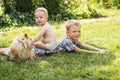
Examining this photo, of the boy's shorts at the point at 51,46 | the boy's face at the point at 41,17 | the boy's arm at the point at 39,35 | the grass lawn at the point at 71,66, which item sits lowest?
the grass lawn at the point at 71,66

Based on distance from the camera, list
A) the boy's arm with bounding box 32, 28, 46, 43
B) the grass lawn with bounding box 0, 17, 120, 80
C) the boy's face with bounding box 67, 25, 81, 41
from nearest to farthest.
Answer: the grass lawn with bounding box 0, 17, 120, 80 < the boy's arm with bounding box 32, 28, 46, 43 < the boy's face with bounding box 67, 25, 81, 41

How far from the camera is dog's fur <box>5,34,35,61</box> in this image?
5.94m

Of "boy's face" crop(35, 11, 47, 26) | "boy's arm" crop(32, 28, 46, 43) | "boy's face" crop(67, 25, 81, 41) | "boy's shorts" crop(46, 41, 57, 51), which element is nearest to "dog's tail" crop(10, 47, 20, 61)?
"boy's arm" crop(32, 28, 46, 43)

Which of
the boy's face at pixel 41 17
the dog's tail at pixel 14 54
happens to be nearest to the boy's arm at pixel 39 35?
the boy's face at pixel 41 17

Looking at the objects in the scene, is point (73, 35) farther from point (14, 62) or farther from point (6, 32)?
point (6, 32)

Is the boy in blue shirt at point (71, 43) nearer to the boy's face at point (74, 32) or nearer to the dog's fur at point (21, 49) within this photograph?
the boy's face at point (74, 32)

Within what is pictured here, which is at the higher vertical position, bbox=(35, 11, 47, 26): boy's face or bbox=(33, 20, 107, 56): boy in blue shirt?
bbox=(35, 11, 47, 26): boy's face

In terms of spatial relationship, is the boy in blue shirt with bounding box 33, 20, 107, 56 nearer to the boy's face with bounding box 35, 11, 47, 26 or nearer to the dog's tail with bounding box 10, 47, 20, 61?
the boy's face with bounding box 35, 11, 47, 26

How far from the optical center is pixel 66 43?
21.9ft

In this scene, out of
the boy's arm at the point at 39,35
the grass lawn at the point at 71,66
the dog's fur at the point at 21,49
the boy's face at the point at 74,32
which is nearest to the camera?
the grass lawn at the point at 71,66

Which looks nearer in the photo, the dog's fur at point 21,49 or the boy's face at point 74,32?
the dog's fur at point 21,49

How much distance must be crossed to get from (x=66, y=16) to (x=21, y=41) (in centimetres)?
493

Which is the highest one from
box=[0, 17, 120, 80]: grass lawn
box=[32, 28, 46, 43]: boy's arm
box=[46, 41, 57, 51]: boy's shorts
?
box=[32, 28, 46, 43]: boy's arm

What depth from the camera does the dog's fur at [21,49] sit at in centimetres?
594
